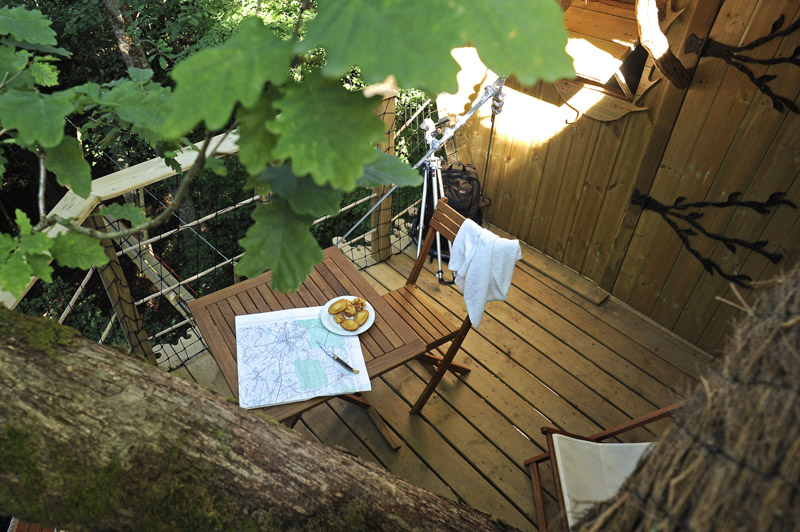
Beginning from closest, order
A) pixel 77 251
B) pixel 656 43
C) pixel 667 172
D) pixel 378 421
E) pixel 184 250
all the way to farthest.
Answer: pixel 77 251, pixel 656 43, pixel 378 421, pixel 667 172, pixel 184 250

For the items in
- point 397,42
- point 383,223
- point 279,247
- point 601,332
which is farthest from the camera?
point 383,223

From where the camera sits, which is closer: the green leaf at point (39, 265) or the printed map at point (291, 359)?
the green leaf at point (39, 265)

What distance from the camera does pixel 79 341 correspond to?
0.99 meters

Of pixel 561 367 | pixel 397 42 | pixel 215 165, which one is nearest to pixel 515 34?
pixel 397 42

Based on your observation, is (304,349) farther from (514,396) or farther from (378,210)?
(378,210)

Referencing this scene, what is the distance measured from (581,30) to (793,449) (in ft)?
9.33

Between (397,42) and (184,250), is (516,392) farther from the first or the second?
(184,250)

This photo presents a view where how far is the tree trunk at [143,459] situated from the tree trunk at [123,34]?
16.9ft

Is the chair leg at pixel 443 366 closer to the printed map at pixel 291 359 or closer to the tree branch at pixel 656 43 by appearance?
the printed map at pixel 291 359

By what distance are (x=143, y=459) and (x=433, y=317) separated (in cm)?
175

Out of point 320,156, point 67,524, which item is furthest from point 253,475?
point 320,156

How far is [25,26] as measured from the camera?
95 centimetres

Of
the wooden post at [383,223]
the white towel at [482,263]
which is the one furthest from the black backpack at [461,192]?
the white towel at [482,263]

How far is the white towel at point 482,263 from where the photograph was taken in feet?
7.48
